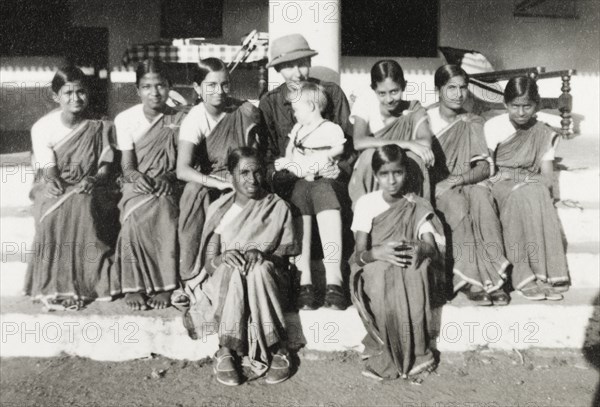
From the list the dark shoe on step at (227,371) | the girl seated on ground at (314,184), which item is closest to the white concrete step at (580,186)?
the girl seated on ground at (314,184)

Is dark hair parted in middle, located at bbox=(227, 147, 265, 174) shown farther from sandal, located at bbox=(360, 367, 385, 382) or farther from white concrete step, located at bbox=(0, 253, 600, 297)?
white concrete step, located at bbox=(0, 253, 600, 297)

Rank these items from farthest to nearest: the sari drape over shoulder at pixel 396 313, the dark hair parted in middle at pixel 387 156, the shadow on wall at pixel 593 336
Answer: the shadow on wall at pixel 593 336 → the dark hair parted in middle at pixel 387 156 → the sari drape over shoulder at pixel 396 313

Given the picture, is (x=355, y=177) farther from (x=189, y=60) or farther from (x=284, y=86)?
(x=189, y=60)

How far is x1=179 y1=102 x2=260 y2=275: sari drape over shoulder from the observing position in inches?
148

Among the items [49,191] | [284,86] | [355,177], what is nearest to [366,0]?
[284,86]

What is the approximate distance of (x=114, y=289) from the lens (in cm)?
377

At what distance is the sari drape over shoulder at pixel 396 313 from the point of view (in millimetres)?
3266

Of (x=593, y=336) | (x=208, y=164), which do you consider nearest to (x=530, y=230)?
(x=593, y=336)

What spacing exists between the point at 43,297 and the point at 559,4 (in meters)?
8.37

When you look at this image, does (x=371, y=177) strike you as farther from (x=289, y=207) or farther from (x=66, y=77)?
(x=66, y=77)

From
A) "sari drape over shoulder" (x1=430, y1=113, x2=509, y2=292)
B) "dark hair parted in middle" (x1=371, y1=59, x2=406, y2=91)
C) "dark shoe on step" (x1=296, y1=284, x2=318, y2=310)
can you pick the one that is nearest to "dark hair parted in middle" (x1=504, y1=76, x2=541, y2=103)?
"sari drape over shoulder" (x1=430, y1=113, x2=509, y2=292)

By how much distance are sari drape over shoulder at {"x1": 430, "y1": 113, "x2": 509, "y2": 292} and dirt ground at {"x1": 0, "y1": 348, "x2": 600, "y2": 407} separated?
52 cm

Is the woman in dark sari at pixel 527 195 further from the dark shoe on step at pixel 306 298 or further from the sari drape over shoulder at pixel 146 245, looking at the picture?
the sari drape over shoulder at pixel 146 245

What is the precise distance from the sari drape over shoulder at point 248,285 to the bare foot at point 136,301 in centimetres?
33
